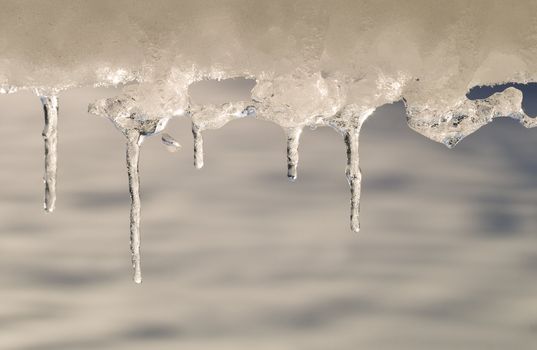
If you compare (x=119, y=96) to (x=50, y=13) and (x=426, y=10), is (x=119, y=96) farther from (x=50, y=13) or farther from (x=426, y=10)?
(x=426, y=10)

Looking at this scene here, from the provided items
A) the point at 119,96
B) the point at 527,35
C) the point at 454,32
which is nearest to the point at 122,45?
the point at 119,96

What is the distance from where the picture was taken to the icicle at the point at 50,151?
1.86 meters

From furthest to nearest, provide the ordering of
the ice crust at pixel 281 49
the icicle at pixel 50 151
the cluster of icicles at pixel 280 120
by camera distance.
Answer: the icicle at pixel 50 151 < the cluster of icicles at pixel 280 120 < the ice crust at pixel 281 49

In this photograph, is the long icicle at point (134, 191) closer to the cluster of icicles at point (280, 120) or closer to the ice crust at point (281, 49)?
the cluster of icicles at point (280, 120)

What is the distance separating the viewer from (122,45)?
1.33 meters

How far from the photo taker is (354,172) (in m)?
1.89

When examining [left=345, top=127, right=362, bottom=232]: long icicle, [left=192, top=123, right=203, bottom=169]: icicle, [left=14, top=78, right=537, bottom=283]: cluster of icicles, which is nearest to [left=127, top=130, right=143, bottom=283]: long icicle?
[left=14, top=78, right=537, bottom=283]: cluster of icicles

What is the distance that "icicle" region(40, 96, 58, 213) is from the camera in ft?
6.11

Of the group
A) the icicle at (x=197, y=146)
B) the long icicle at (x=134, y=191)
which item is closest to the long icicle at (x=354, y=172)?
the icicle at (x=197, y=146)

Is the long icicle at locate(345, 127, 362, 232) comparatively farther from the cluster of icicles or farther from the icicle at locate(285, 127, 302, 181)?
the icicle at locate(285, 127, 302, 181)

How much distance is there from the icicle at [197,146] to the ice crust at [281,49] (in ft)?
0.66

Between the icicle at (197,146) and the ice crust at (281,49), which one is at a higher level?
the ice crust at (281,49)

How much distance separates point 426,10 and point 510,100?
53 cm

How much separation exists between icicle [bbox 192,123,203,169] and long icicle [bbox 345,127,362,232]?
333 mm
